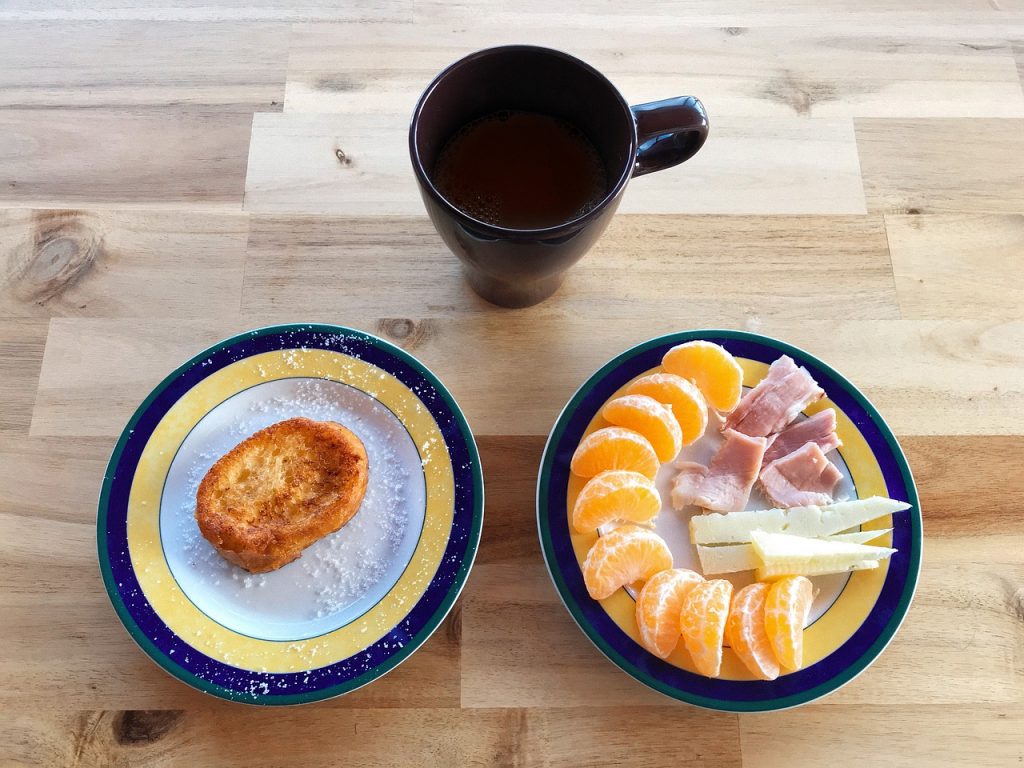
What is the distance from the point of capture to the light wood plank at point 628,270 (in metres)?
1.50

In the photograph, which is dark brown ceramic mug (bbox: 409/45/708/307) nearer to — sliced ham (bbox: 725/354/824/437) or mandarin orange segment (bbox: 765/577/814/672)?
sliced ham (bbox: 725/354/824/437)

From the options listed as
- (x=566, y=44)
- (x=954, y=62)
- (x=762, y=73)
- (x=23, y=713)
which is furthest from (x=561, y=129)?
(x=23, y=713)

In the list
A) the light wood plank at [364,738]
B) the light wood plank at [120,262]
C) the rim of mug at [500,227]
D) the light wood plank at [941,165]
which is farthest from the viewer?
the light wood plank at [941,165]

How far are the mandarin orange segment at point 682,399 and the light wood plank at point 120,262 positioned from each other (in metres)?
0.75

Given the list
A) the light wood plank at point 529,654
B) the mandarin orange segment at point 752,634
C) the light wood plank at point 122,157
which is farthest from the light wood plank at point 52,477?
the mandarin orange segment at point 752,634

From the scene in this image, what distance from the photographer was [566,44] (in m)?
1.71

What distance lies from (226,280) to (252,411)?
12.1 inches

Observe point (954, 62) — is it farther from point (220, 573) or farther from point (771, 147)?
point (220, 573)

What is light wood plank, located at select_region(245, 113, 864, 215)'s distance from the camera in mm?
1574

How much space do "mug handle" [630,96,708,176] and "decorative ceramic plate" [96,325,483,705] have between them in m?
0.48

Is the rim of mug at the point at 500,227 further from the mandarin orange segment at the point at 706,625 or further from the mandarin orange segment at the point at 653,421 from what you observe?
the mandarin orange segment at the point at 706,625

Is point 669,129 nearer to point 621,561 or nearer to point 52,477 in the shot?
point 621,561

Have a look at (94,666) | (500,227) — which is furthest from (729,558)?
(94,666)

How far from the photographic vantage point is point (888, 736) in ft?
4.19
